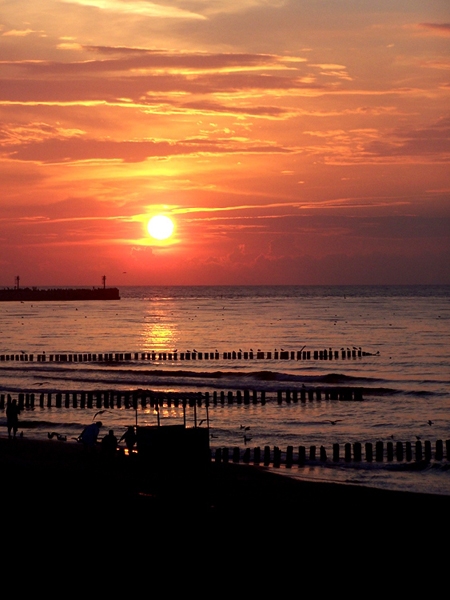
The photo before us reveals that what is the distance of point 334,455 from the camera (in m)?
35.8

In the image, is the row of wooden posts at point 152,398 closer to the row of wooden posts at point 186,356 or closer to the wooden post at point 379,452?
the wooden post at point 379,452

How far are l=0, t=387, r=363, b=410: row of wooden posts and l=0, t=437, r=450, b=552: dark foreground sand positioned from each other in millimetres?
24572

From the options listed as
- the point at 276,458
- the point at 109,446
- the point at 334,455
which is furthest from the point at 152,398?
the point at 109,446

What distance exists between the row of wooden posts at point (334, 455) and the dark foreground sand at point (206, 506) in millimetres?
3487

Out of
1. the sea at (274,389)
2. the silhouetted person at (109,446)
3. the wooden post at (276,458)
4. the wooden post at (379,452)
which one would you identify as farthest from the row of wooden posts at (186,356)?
the silhouetted person at (109,446)

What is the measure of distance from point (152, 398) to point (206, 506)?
33097 millimetres

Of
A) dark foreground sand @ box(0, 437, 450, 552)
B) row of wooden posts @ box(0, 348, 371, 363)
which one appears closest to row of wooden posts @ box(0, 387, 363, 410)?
dark foreground sand @ box(0, 437, 450, 552)

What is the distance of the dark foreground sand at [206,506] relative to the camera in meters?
20.7

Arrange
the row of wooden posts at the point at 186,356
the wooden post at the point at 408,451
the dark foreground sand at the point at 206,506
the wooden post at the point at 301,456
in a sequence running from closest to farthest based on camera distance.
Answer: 1. the dark foreground sand at the point at 206,506
2. the wooden post at the point at 301,456
3. the wooden post at the point at 408,451
4. the row of wooden posts at the point at 186,356

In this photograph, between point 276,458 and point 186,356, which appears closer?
point 276,458

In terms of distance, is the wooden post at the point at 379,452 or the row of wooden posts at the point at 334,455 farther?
the wooden post at the point at 379,452

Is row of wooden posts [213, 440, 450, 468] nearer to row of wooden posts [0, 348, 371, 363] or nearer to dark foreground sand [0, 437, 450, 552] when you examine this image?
dark foreground sand [0, 437, 450, 552]

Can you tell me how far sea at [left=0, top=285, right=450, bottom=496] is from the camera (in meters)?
36.0

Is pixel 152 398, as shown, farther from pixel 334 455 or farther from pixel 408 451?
pixel 408 451
